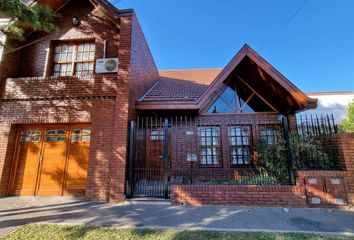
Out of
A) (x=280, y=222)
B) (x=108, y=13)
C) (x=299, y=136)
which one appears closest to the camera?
(x=280, y=222)

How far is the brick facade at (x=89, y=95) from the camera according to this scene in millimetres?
5926

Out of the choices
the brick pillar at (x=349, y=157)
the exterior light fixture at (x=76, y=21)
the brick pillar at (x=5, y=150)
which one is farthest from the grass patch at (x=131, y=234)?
the exterior light fixture at (x=76, y=21)

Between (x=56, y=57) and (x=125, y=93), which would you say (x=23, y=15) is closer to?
(x=56, y=57)

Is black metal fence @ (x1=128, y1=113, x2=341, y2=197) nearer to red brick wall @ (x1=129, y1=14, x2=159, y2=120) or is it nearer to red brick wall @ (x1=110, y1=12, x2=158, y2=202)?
red brick wall @ (x1=110, y1=12, x2=158, y2=202)

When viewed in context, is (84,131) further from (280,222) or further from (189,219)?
(280,222)

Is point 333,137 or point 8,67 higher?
point 8,67

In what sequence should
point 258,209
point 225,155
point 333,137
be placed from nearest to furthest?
point 258,209 → point 333,137 → point 225,155

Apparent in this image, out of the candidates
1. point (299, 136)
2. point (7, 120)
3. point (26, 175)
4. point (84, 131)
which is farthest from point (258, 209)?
point (7, 120)

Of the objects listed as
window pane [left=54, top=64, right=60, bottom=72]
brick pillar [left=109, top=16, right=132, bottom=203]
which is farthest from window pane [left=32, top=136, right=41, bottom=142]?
brick pillar [left=109, top=16, right=132, bottom=203]

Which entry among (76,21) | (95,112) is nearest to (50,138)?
(95,112)

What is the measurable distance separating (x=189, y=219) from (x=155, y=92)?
6.44 m

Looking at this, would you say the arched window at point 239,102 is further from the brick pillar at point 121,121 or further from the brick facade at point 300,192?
the brick pillar at point 121,121

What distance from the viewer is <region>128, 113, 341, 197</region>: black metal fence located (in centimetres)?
562

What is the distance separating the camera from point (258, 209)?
193 inches
